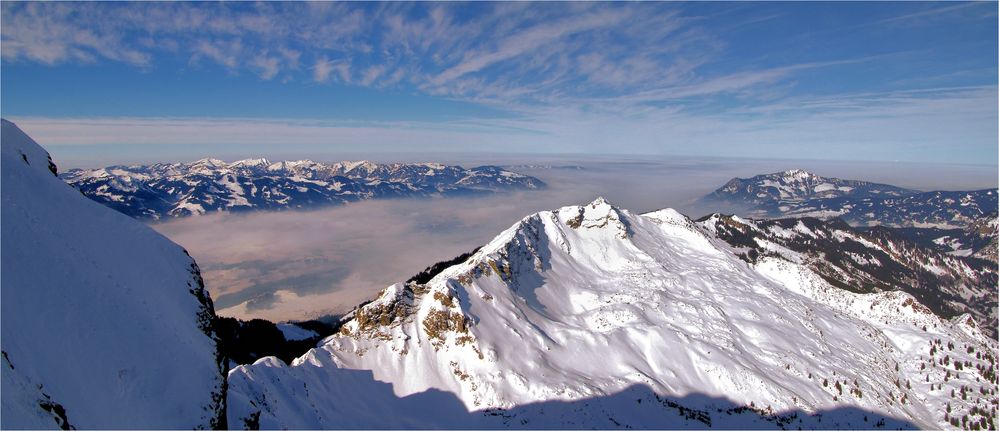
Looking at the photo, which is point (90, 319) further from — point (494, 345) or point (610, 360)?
point (610, 360)

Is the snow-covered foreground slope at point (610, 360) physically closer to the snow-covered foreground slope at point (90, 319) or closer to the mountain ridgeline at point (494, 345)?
the mountain ridgeline at point (494, 345)

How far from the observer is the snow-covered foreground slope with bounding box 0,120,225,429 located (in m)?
23.2

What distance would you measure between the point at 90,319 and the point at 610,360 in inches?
4056

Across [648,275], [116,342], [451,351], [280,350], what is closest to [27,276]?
[116,342]

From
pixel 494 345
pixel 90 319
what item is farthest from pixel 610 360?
pixel 90 319

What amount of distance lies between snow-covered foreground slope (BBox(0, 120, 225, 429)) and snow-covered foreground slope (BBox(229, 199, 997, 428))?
57.0 ft

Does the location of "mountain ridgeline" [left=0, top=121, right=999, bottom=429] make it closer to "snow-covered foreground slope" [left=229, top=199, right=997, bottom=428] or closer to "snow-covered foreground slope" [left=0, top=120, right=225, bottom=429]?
"snow-covered foreground slope" [left=0, top=120, right=225, bottom=429]

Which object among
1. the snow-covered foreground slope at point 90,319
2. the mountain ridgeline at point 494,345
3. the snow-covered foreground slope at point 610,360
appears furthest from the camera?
the snow-covered foreground slope at point 610,360

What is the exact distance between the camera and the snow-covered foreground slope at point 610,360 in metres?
82.9

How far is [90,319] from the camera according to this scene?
91.8ft

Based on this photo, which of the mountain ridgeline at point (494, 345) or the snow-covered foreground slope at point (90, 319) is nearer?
the snow-covered foreground slope at point (90, 319)

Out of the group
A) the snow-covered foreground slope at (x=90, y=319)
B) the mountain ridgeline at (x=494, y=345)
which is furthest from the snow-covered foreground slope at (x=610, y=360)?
the snow-covered foreground slope at (x=90, y=319)

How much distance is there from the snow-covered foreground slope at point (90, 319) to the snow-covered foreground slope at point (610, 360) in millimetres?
17376

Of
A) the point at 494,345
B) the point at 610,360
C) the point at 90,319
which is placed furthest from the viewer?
the point at 610,360
